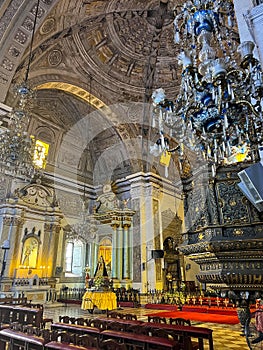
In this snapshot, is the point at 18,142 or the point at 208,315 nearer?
the point at 18,142

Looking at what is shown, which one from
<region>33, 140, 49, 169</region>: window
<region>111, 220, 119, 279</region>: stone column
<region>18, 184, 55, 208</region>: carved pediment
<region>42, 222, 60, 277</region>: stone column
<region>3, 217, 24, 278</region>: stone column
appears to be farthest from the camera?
<region>33, 140, 49, 169</region>: window

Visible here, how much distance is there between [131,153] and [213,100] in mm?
10431

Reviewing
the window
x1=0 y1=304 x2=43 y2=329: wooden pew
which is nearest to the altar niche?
the window

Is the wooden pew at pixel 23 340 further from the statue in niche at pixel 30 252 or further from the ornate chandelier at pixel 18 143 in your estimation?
the statue in niche at pixel 30 252

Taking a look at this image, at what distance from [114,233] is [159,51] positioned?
8763 mm

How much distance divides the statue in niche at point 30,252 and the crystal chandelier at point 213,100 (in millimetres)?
9086

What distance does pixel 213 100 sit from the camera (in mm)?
3605

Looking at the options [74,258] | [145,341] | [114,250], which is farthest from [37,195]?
[145,341]

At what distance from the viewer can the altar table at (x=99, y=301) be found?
8766 millimetres

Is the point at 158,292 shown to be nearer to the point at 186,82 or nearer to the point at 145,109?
the point at 145,109

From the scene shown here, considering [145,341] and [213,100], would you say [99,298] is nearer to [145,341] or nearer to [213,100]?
→ [145,341]

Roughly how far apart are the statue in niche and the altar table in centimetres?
374

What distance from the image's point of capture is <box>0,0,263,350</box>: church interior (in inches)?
133

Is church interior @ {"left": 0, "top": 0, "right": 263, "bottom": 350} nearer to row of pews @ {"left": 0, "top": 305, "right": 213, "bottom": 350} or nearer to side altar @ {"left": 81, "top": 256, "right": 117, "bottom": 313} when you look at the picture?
side altar @ {"left": 81, "top": 256, "right": 117, "bottom": 313}
